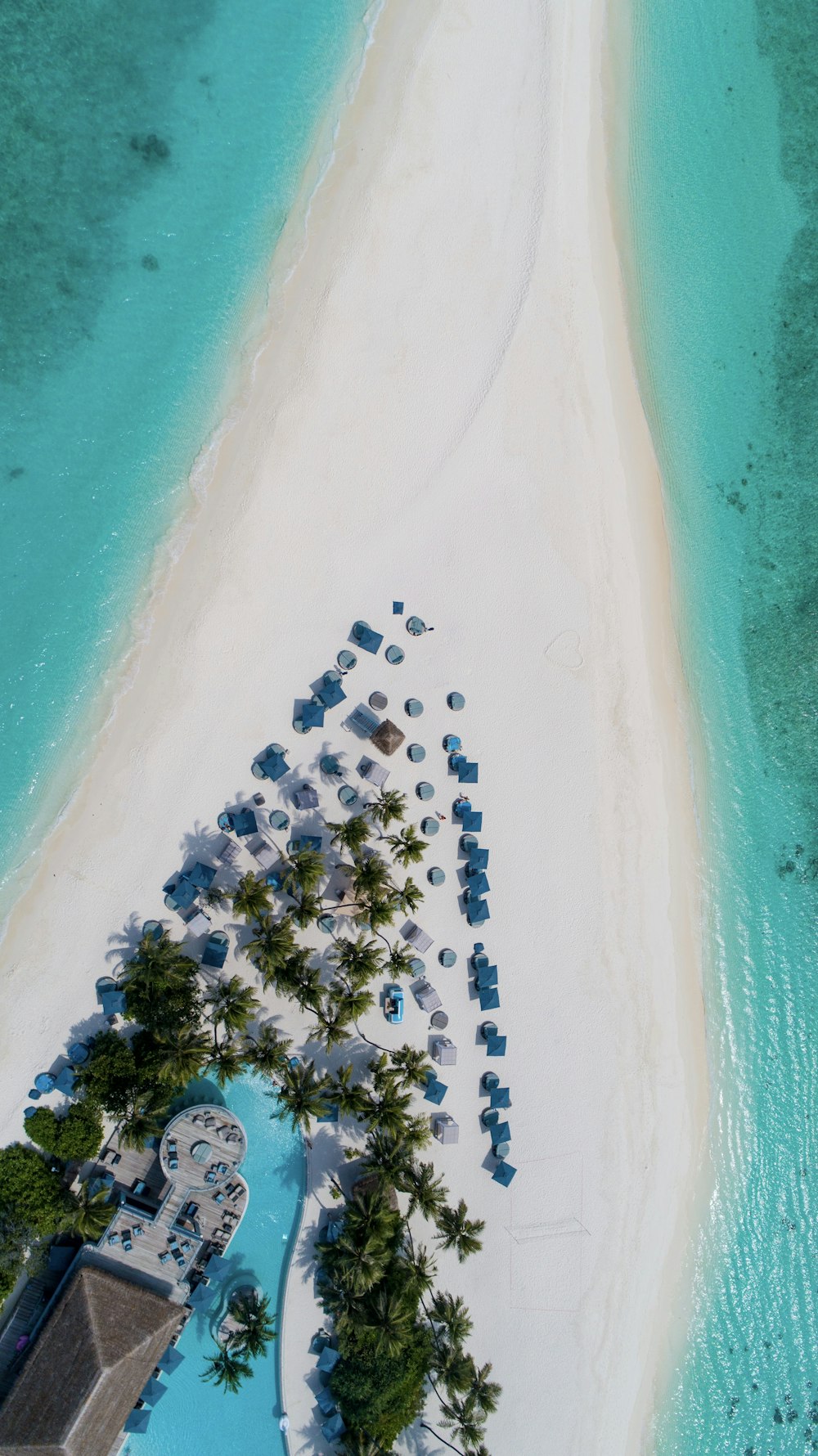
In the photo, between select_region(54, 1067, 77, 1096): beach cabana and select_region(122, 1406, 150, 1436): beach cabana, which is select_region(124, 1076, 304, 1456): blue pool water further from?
select_region(54, 1067, 77, 1096): beach cabana

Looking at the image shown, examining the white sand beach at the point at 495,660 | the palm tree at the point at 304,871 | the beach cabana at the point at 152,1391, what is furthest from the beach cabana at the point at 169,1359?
the palm tree at the point at 304,871

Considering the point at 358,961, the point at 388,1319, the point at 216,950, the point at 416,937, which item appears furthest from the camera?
the point at 416,937

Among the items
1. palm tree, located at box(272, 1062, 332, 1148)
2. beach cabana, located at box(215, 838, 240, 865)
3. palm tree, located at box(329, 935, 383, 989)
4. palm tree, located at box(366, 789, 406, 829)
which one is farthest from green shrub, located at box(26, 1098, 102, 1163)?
palm tree, located at box(366, 789, 406, 829)

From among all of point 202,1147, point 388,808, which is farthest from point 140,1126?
point 388,808

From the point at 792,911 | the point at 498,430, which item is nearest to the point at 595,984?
the point at 792,911

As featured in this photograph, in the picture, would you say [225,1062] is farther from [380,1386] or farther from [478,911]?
[380,1386]

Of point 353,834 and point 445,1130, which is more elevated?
point 353,834

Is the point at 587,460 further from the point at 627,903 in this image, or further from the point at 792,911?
the point at 792,911
